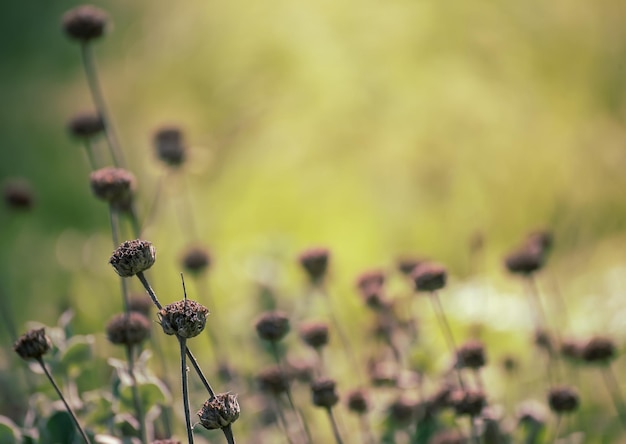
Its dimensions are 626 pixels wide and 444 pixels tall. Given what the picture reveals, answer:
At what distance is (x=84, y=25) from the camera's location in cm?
122

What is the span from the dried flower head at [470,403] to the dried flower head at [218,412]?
1.27 feet

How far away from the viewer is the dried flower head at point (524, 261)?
1.21 meters

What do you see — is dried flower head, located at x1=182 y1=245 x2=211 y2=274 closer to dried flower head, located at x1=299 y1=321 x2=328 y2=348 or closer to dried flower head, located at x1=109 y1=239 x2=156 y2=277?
dried flower head, located at x1=299 y1=321 x2=328 y2=348

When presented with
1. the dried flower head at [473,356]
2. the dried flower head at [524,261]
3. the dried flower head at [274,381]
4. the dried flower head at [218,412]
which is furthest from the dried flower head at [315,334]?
the dried flower head at [218,412]

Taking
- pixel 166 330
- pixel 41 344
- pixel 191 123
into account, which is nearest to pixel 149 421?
pixel 41 344

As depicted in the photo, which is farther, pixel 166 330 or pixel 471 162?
pixel 471 162

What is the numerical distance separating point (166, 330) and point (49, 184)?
2567 millimetres

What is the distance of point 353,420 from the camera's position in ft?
5.87

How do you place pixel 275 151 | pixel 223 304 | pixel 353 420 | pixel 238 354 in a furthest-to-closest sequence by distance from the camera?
pixel 275 151 < pixel 223 304 < pixel 238 354 < pixel 353 420

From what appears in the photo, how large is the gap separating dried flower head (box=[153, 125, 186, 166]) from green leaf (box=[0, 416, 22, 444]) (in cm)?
52

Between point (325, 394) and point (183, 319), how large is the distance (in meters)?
0.33

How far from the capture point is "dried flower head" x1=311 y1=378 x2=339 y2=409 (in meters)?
0.97

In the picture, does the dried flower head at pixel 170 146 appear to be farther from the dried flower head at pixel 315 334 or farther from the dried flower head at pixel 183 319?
the dried flower head at pixel 183 319

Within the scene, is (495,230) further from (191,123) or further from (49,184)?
(49,184)
